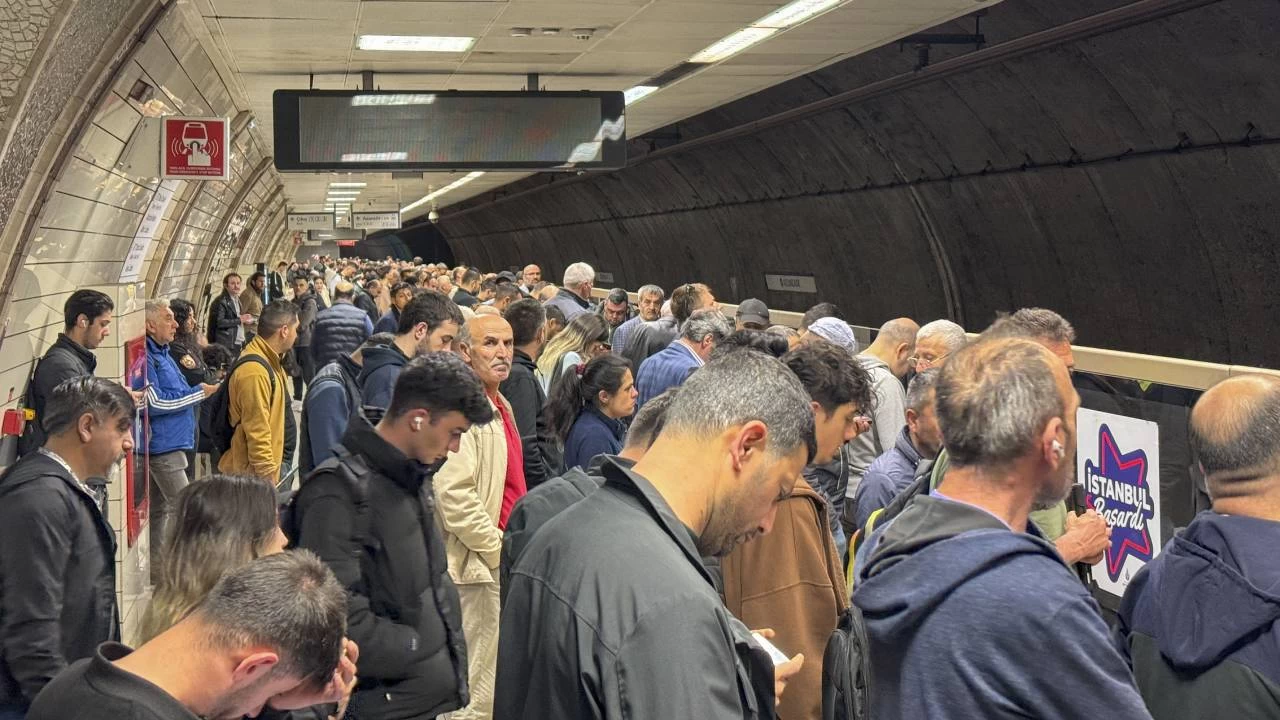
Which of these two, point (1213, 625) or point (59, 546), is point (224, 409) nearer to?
point (59, 546)

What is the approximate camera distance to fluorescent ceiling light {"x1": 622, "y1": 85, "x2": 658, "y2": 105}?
11.6 metres

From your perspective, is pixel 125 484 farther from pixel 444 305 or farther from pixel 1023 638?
pixel 1023 638

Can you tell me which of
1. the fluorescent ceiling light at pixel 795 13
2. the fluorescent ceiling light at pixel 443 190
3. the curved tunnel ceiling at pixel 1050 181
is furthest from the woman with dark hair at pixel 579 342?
the fluorescent ceiling light at pixel 443 190

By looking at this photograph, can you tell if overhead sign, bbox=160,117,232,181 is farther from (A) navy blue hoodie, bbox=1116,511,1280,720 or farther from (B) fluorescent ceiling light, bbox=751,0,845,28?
(A) navy blue hoodie, bbox=1116,511,1280,720

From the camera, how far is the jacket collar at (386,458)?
367 cm

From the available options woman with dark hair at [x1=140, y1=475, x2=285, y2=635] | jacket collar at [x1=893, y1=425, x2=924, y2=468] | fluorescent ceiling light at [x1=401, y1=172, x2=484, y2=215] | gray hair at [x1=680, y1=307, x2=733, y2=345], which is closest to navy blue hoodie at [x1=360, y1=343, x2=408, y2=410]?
gray hair at [x1=680, y1=307, x2=733, y2=345]

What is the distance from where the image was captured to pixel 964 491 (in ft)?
7.41

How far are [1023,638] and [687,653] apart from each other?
55 cm

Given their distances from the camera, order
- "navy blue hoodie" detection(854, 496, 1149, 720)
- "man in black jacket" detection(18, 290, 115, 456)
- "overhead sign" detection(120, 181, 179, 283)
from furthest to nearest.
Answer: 1. "overhead sign" detection(120, 181, 179, 283)
2. "man in black jacket" detection(18, 290, 115, 456)
3. "navy blue hoodie" detection(854, 496, 1149, 720)

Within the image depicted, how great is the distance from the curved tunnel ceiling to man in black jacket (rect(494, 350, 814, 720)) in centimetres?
705

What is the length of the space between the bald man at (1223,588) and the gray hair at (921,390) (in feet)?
3.45

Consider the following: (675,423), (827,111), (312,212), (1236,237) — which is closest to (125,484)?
(675,423)

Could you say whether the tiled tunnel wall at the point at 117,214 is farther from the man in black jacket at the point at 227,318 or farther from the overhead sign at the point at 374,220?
the overhead sign at the point at 374,220

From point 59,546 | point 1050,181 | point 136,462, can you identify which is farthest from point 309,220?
point 59,546
